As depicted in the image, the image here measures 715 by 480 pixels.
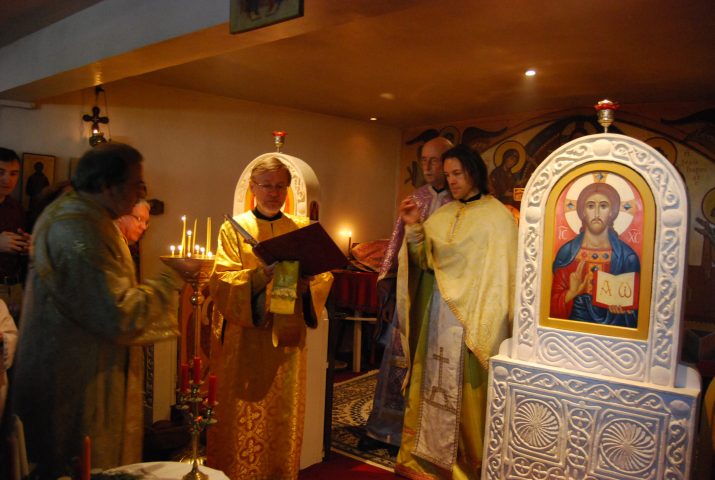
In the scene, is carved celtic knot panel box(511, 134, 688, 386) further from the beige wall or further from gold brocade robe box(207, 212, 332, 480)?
the beige wall

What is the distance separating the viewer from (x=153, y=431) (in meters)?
4.18

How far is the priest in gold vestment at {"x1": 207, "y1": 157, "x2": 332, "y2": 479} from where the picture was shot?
3207 millimetres

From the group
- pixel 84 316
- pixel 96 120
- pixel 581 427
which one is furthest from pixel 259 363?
pixel 96 120

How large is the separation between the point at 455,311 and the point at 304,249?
1.13m

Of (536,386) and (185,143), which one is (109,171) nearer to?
(536,386)

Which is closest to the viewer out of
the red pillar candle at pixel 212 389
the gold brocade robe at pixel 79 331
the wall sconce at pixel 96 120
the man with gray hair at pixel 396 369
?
the gold brocade robe at pixel 79 331

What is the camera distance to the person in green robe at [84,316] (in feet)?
6.19

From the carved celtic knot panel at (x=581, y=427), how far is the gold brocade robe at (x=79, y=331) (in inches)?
72.2

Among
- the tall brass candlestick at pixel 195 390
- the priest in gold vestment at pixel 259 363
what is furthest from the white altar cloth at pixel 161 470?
the priest in gold vestment at pixel 259 363

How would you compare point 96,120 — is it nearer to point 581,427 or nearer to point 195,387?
point 195,387

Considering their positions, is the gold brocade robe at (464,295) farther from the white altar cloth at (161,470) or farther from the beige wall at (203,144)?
the beige wall at (203,144)

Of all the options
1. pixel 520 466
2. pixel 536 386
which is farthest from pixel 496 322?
pixel 520 466

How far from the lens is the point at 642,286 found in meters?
2.73

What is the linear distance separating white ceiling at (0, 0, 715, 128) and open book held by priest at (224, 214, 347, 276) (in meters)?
1.04
